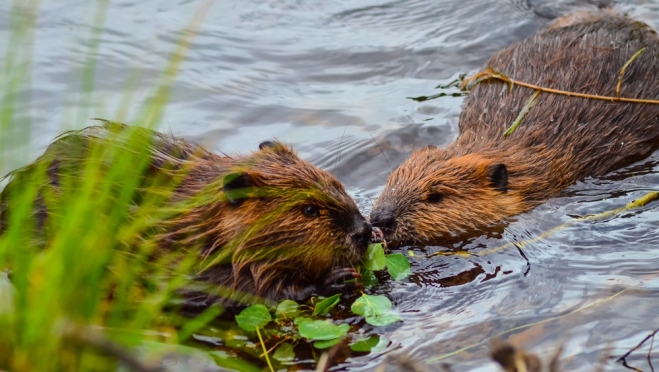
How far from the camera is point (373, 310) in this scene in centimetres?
342

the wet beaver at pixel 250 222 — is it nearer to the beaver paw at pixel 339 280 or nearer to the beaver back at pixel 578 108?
the beaver paw at pixel 339 280

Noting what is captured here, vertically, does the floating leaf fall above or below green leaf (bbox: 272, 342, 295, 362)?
above

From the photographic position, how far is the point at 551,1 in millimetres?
7289

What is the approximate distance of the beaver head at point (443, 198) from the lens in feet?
14.1

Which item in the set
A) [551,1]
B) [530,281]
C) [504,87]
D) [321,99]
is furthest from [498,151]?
[551,1]

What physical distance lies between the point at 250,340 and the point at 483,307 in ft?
3.30

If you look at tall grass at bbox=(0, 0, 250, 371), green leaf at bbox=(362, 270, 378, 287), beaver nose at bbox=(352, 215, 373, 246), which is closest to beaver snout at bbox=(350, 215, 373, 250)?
beaver nose at bbox=(352, 215, 373, 246)

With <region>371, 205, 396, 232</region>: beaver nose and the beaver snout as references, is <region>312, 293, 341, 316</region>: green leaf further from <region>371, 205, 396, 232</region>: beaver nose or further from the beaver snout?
<region>371, 205, 396, 232</region>: beaver nose

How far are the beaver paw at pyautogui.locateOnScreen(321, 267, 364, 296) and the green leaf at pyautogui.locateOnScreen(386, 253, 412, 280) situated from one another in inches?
12.8

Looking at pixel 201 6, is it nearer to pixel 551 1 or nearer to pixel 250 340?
pixel 551 1

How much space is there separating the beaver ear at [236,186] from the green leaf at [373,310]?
621mm

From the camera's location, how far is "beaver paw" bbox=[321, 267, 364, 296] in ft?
11.2

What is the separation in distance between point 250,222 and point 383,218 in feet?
3.35

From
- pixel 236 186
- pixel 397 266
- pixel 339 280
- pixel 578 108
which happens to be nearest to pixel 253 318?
pixel 339 280
